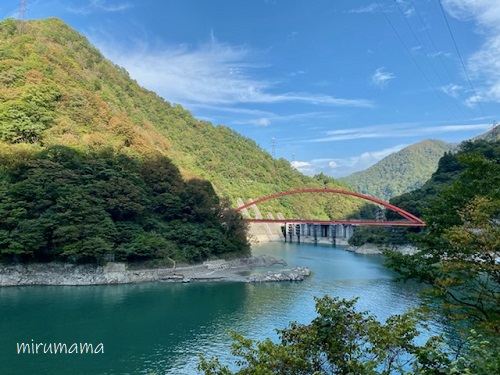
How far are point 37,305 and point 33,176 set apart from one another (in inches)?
366

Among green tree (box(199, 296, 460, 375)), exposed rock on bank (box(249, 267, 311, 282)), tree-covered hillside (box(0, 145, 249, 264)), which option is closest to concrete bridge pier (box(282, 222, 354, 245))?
tree-covered hillside (box(0, 145, 249, 264))

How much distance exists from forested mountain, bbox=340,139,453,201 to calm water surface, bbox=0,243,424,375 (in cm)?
13124

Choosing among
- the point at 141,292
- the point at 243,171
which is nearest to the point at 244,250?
the point at 141,292

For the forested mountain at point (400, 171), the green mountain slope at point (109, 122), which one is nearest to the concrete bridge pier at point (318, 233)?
the green mountain slope at point (109, 122)

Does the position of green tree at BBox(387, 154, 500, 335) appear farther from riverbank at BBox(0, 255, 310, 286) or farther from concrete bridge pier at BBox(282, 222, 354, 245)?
concrete bridge pier at BBox(282, 222, 354, 245)

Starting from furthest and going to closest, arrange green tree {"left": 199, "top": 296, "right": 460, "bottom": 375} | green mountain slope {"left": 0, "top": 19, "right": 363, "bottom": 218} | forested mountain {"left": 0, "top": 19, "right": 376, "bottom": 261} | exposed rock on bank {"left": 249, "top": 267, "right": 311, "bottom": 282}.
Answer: green mountain slope {"left": 0, "top": 19, "right": 363, "bottom": 218} < exposed rock on bank {"left": 249, "top": 267, "right": 311, "bottom": 282} < forested mountain {"left": 0, "top": 19, "right": 376, "bottom": 261} < green tree {"left": 199, "top": 296, "right": 460, "bottom": 375}

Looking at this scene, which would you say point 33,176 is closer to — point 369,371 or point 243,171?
point 369,371

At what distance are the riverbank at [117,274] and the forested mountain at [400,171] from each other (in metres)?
128

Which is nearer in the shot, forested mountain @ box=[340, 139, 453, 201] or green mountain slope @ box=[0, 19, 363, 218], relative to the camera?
green mountain slope @ box=[0, 19, 363, 218]

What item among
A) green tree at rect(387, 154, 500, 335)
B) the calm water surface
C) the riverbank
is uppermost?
green tree at rect(387, 154, 500, 335)

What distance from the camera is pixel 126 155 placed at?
29547 millimetres

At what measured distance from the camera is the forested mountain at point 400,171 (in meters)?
154

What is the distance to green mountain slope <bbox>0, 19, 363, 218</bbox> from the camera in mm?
30938

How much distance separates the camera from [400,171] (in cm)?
17425
